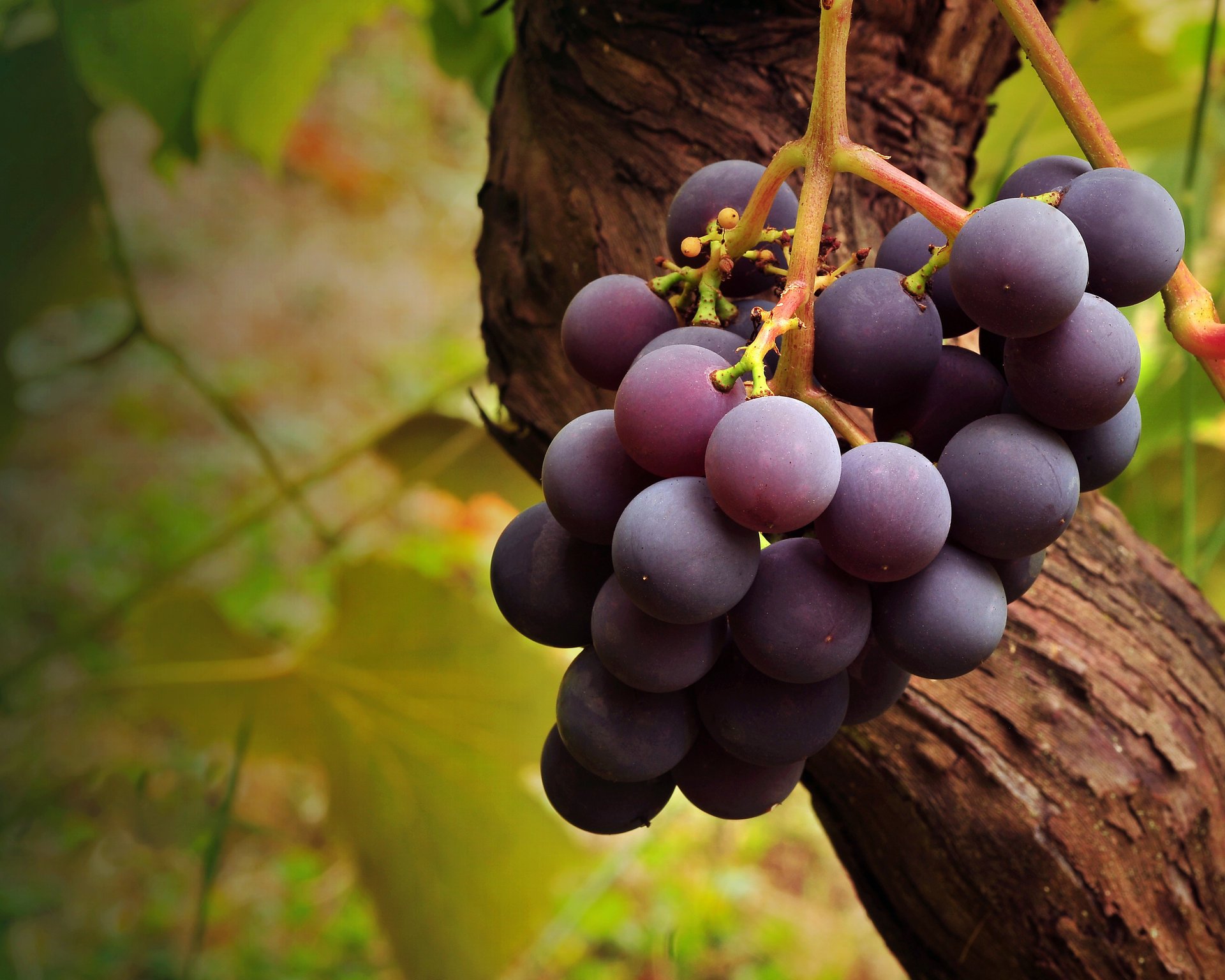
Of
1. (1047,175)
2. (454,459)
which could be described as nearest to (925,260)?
(1047,175)

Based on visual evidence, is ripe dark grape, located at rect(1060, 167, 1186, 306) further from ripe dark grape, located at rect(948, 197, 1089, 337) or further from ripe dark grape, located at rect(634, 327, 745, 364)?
ripe dark grape, located at rect(634, 327, 745, 364)

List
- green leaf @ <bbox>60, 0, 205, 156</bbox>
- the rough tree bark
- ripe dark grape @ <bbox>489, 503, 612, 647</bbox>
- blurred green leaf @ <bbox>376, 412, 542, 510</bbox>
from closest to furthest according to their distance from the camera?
ripe dark grape @ <bbox>489, 503, 612, 647</bbox>
the rough tree bark
green leaf @ <bbox>60, 0, 205, 156</bbox>
blurred green leaf @ <bbox>376, 412, 542, 510</bbox>

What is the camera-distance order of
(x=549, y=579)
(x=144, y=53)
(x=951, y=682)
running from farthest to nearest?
(x=144, y=53) → (x=951, y=682) → (x=549, y=579)

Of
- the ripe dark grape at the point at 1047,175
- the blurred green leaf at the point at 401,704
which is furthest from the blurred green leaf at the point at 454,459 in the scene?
the ripe dark grape at the point at 1047,175

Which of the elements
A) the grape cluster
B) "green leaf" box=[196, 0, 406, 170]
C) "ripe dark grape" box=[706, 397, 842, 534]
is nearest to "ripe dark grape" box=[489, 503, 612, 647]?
the grape cluster

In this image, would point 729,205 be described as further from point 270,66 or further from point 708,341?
point 270,66
